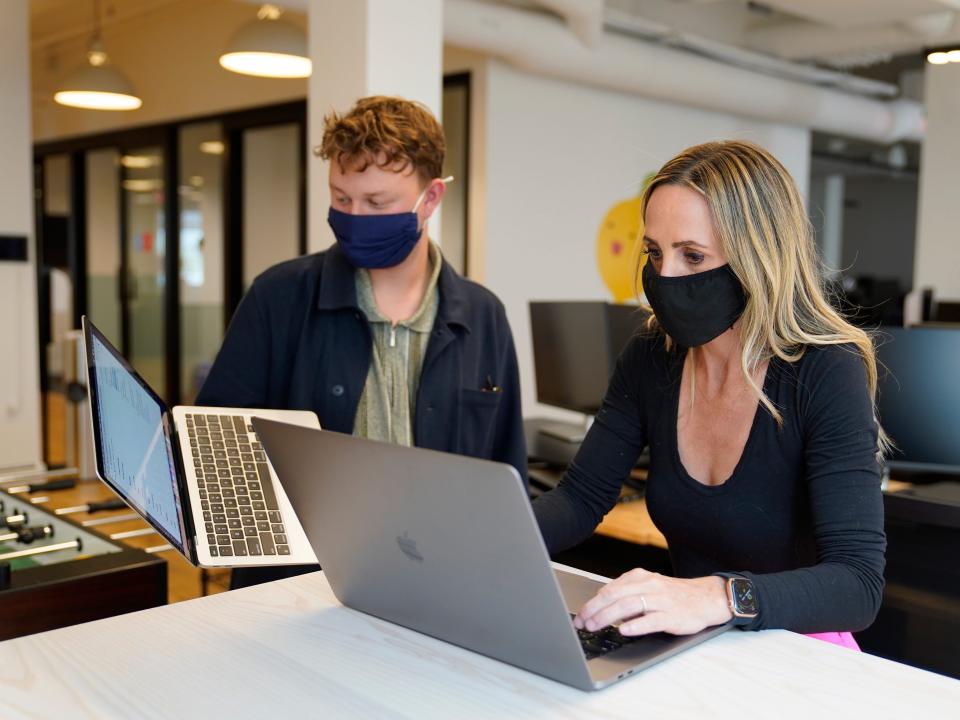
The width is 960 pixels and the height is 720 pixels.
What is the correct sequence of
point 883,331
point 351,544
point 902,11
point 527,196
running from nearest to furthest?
point 351,544 < point 883,331 < point 902,11 < point 527,196

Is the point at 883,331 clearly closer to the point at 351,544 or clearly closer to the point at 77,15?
the point at 351,544

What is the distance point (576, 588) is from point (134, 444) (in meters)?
0.65

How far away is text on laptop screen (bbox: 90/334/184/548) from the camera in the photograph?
4.30 feet

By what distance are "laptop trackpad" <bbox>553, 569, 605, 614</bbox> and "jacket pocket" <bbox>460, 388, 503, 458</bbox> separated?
26.0 inches

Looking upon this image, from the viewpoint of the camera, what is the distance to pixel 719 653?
48.0 inches

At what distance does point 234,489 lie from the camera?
1526 millimetres

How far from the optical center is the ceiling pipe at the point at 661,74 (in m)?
5.64

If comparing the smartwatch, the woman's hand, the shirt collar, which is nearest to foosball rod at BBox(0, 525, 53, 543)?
the shirt collar

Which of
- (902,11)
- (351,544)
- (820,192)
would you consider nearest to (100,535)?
(351,544)

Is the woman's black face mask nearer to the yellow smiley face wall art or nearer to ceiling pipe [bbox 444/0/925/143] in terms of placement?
ceiling pipe [bbox 444/0/925/143]

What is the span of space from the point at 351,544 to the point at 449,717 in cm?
31

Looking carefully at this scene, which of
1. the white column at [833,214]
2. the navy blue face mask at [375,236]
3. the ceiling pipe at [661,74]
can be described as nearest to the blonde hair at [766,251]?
the navy blue face mask at [375,236]

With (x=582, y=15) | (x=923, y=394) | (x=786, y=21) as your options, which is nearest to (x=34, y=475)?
(x=923, y=394)

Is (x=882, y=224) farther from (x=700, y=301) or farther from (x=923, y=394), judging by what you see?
(x=700, y=301)
